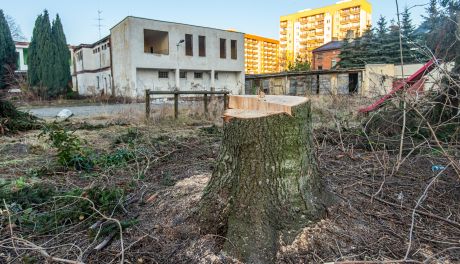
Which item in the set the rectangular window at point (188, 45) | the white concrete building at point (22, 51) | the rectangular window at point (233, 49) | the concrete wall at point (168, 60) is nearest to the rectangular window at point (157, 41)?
the concrete wall at point (168, 60)

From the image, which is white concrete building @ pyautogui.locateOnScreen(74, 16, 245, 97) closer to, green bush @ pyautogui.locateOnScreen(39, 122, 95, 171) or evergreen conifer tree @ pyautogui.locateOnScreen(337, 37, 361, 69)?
evergreen conifer tree @ pyautogui.locateOnScreen(337, 37, 361, 69)

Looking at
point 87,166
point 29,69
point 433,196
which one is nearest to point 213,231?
point 433,196

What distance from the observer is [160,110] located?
912 cm

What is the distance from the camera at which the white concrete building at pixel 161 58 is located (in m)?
23.1

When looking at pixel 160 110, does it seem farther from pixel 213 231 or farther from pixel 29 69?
pixel 29 69

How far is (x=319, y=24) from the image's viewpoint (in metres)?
74.7

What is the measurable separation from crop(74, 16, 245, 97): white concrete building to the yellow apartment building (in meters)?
37.1

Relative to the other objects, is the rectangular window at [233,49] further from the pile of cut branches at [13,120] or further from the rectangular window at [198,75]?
the pile of cut branches at [13,120]

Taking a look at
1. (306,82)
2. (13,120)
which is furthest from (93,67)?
(13,120)

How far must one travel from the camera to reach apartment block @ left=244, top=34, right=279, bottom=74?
210ft

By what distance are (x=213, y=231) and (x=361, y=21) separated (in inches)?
2973

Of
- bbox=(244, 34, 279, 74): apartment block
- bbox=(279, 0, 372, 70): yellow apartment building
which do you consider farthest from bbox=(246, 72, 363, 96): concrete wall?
bbox=(279, 0, 372, 70): yellow apartment building

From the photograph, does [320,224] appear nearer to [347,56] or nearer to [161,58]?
[161,58]

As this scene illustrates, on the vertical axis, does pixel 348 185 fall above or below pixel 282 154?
below
